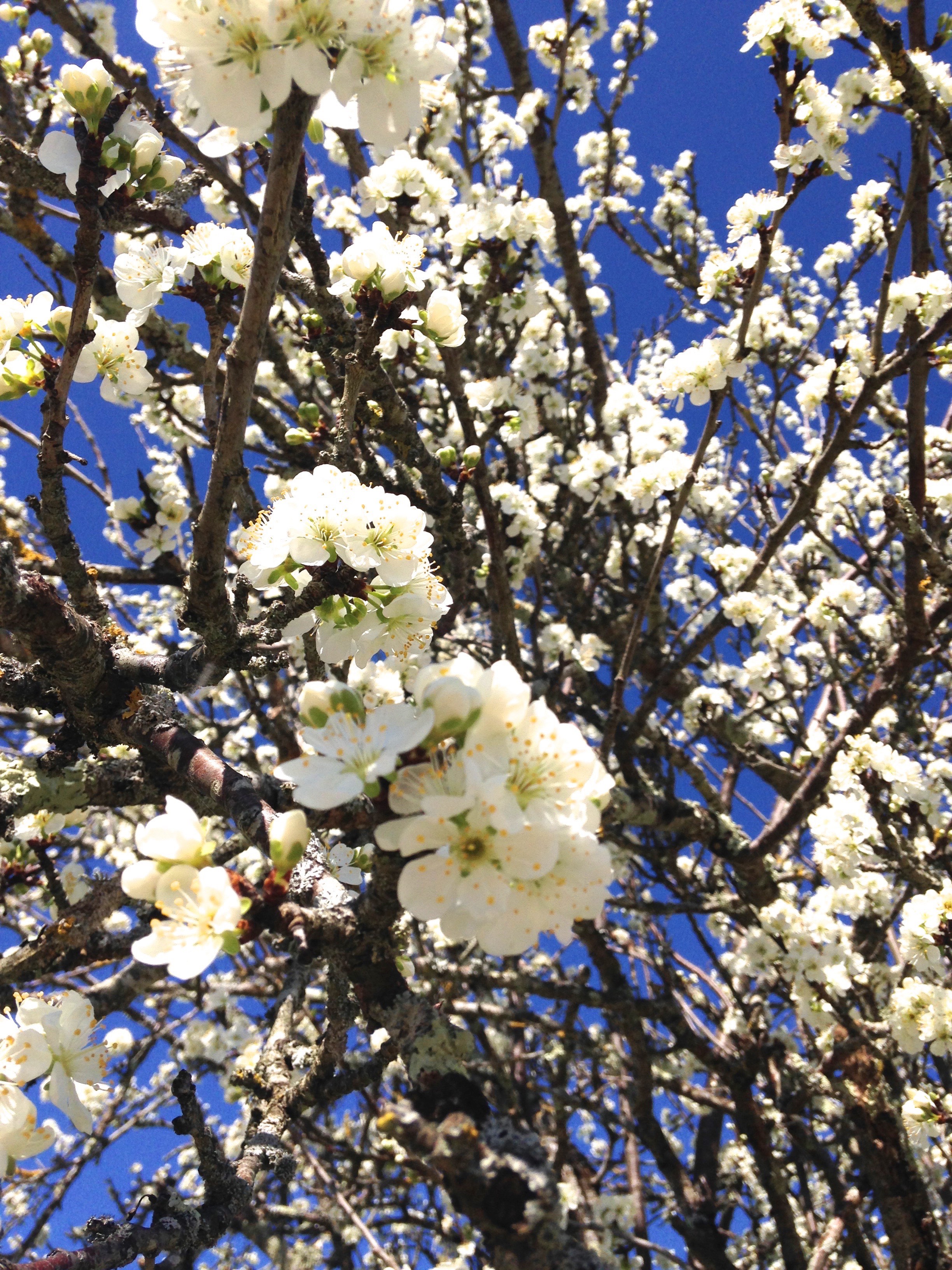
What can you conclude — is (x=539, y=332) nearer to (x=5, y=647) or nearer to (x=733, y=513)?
(x=733, y=513)

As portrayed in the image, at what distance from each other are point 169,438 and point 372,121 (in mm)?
3444

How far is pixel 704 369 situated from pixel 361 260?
1.68 meters

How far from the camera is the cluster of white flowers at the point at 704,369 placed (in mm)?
3156

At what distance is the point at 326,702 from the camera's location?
1229mm

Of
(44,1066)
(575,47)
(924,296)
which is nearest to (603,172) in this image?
(575,47)

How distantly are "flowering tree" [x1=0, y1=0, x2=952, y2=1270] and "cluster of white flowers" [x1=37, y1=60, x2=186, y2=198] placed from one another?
0.5 inches

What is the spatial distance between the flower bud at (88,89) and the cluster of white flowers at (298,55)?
460 mm

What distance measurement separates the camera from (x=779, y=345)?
5.50m

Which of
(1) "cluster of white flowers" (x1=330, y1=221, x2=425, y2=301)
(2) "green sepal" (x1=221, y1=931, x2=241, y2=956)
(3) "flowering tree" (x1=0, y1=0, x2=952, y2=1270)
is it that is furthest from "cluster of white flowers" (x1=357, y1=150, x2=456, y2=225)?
(2) "green sepal" (x1=221, y1=931, x2=241, y2=956)

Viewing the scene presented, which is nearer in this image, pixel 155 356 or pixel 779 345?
pixel 155 356

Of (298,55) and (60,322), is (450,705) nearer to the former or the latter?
(298,55)

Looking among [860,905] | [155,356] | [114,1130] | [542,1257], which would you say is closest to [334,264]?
[155,356]

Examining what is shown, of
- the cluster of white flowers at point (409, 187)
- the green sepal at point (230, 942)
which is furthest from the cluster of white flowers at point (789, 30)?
the green sepal at point (230, 942)

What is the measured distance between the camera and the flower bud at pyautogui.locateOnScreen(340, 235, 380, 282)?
2.03 m
